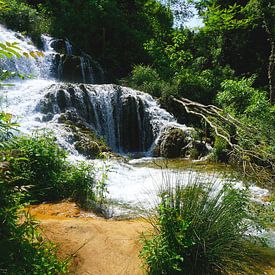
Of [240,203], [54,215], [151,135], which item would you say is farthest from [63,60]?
[240,203]

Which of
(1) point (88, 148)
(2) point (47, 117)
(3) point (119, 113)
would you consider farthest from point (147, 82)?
(1) point (88, 148)

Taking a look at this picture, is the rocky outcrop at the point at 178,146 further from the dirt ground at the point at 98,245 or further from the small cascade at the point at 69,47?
the small cascade at the point at 69,47

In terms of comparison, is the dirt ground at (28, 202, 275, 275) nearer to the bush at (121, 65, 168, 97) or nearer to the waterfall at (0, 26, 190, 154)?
the waterfall at (0, 26, 190, 154)

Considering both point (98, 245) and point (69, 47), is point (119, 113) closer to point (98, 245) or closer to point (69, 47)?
point (69, 47)

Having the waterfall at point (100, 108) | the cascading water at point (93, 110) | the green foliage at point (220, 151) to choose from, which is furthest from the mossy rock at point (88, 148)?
the green foliage at point (220, 151)

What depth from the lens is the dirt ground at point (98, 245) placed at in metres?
2.81

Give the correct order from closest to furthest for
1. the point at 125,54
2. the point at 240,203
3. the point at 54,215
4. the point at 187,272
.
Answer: the point at 187,272
the point at 240,203
the point at 54,215
the point at 125,54

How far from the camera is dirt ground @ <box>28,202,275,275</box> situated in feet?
9.23

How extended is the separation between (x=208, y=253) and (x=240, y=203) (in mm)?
648

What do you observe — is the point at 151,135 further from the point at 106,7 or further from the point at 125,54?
the point at 106,7

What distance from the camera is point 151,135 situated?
12070 millimetres

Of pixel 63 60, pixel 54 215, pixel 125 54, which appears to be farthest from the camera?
pixel 125 54

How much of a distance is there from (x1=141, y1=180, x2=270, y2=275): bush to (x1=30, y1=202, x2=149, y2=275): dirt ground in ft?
0.86

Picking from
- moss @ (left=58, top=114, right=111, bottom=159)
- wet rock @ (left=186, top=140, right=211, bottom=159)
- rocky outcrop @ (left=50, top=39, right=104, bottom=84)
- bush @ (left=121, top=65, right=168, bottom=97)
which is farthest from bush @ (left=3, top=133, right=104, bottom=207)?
rocky outcrop @ (left=50, top=39, right=104, bottom=84)
